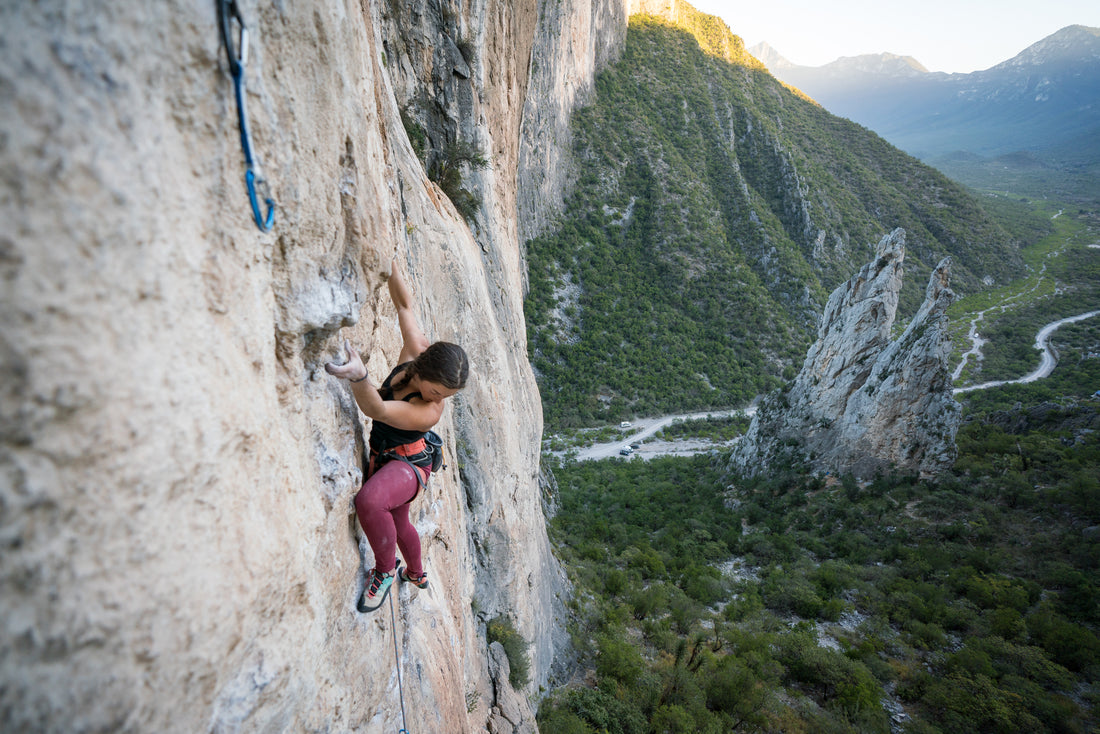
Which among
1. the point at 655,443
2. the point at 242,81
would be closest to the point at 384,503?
the point at 242,81

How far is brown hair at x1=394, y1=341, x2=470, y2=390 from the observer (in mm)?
2693

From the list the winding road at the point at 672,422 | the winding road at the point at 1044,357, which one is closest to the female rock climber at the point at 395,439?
the winding road at the point at 672,422

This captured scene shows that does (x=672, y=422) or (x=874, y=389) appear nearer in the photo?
(x=874, y=389)

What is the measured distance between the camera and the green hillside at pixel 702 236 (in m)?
44.4

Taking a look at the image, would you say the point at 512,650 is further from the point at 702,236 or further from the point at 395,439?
the point at 702,236

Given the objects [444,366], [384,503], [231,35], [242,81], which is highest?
[231,35]

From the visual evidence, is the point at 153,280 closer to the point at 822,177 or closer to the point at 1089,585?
the point at 1089,585

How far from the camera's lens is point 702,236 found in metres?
50.8

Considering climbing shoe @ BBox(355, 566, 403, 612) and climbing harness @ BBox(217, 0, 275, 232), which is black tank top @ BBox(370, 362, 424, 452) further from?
climbing harness @ BBox(217, 0, 275, 232)

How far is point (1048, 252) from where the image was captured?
7250cm

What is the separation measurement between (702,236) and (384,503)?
53.4m

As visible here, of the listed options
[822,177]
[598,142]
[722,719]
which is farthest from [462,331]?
[822,177]

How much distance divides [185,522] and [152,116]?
3.97 feet

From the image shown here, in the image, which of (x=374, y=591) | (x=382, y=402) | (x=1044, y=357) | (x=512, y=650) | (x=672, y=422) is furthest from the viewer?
(x=1044, y=357)
